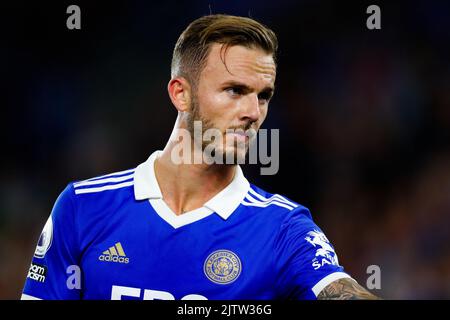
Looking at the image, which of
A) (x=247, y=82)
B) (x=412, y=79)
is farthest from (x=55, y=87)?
(x=247, y=82)

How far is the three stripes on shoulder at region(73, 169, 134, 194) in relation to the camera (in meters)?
3.62

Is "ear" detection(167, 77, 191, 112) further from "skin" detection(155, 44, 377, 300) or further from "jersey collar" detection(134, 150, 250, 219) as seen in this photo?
"jersey collar" detection(134, 150, 250, 219)

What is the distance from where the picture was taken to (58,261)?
349 centimetres

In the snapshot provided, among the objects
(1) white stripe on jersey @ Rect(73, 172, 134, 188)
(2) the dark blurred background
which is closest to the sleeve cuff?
(1) white stripe on jersey @ Rect(73, 172, 134, 188)

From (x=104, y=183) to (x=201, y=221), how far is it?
1.93ft

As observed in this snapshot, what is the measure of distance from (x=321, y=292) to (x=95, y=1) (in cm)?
533

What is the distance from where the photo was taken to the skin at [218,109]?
3.46 m

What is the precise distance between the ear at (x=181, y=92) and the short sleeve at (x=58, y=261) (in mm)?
755

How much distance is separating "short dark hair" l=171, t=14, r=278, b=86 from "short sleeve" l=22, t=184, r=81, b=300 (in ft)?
3.06

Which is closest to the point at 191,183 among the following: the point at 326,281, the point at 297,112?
the point at 326,281

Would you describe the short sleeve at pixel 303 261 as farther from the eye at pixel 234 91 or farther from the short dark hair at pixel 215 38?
the short dark hair at pixel 215 38

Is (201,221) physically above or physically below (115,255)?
above

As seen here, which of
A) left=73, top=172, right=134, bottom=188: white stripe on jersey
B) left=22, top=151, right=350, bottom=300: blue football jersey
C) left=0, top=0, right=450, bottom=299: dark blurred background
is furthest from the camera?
left=0, top=0, right=450, bottom=299: dark blurred background

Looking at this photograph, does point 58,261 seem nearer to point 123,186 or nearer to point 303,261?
point 123,186
